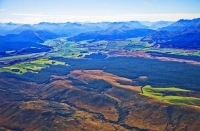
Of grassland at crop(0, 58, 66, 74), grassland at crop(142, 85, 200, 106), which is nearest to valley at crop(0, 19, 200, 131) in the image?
grassland at crop(142, 85, 200, 106)

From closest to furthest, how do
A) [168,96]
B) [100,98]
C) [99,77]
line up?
[168,96]
[100,98]
[99,77]

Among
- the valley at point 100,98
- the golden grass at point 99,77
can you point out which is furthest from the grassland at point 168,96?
the golden grass at point 99,77

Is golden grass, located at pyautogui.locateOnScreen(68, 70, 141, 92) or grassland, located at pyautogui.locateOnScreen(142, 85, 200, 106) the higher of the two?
grassland, located at pyautogui.locateOnScreen(142, 85, 200, 106)

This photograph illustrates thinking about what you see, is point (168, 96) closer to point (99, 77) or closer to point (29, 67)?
point (99, 77)

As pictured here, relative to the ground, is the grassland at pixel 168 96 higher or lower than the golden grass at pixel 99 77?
higher

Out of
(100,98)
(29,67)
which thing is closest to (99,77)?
(100,98)

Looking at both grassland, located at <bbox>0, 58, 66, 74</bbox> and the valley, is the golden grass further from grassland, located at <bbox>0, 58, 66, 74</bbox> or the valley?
grassland, located at <bbox>0, 58, 66, 74</bbox>

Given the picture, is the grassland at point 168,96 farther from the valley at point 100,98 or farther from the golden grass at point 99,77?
the golden grass at point 99,77

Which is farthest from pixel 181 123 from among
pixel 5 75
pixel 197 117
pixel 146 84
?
pixel 5 75
